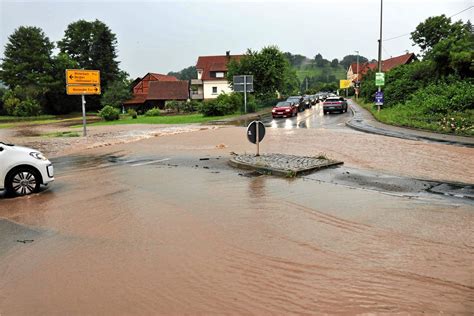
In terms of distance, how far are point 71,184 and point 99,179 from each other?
2.52ft

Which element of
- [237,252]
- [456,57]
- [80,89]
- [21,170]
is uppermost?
[456,57]

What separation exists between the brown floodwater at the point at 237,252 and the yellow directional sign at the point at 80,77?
18.0m

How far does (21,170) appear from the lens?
31.7 ft

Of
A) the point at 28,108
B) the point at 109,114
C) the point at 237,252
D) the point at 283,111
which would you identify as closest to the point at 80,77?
the point at 283,111

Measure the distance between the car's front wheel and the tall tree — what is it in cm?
7385

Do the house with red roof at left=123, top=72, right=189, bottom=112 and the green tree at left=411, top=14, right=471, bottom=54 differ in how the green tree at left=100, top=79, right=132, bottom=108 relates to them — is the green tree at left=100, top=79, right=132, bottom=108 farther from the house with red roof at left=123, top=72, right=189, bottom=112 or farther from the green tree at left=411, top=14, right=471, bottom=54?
the green tree at left=411, top=14, right=471, bottom=54

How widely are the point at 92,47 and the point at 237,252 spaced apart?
83906mm

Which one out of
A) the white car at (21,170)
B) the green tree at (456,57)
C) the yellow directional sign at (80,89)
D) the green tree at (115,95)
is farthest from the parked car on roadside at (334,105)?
the green tree at (115,95)

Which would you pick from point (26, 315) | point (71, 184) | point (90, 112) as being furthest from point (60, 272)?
point (90, 112)

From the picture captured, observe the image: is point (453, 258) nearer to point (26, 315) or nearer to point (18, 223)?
point (26, 315)

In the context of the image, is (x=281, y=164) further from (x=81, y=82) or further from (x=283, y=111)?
(x=283, y=111)

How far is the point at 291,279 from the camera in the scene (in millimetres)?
4762

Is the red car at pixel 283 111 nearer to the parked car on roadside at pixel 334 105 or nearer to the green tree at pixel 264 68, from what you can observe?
the parked car on roadside at pixel 334 105

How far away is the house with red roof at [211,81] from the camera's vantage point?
76.2 meters
